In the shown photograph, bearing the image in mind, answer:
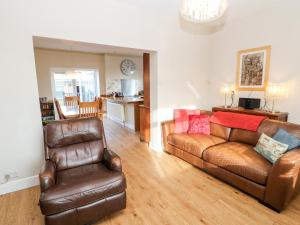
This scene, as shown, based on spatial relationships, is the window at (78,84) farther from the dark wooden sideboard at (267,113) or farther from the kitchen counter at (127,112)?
the dark wooden sideboard at (267,113)

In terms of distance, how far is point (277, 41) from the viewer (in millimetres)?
3064

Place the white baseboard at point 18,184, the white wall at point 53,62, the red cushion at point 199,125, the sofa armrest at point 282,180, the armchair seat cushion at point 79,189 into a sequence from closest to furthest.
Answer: the armchair seat cushion at point 79,189 → the sofa armrest at point 282,180 → the white baseboard at point 18,184 → the red cushion at point 199,125 → the white wall at point 53,62

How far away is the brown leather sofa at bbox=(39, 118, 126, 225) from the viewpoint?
1526mm

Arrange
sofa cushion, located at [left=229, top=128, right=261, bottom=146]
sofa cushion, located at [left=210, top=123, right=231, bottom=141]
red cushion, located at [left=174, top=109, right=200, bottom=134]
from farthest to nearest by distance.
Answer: red cushion, located at [left=174, top=109, right=200, bottom=134]
sofa cushion, located at [left=210, top=123, right=231, bottom=141]
sofa cushion, located at [left=229, top=128, right=261, bottom=146]

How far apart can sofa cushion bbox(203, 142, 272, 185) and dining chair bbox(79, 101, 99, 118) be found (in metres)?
2.51

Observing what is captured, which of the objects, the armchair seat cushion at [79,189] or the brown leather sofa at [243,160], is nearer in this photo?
the armchair seat cushion at [79,189]

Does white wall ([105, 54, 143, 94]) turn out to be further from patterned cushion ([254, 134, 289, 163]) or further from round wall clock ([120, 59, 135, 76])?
patterned cushion ([254, 134, 289, 163])

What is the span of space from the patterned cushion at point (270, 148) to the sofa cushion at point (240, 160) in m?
0.06

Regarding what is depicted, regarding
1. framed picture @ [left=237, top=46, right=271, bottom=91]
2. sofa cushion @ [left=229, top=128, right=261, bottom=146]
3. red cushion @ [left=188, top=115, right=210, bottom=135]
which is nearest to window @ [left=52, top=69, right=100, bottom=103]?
red cushion @ [left=188, top=115, right=210, bottom=135]

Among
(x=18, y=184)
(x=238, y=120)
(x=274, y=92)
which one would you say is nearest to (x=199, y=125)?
(x=238, y=120)

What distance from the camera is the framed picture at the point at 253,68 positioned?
3274mm

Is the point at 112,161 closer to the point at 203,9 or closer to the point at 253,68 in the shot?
the point at 203,9

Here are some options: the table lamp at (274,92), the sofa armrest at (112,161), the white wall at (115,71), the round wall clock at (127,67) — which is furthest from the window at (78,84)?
the table lamp at (274,92)

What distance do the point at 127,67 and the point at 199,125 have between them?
5.13 meters
